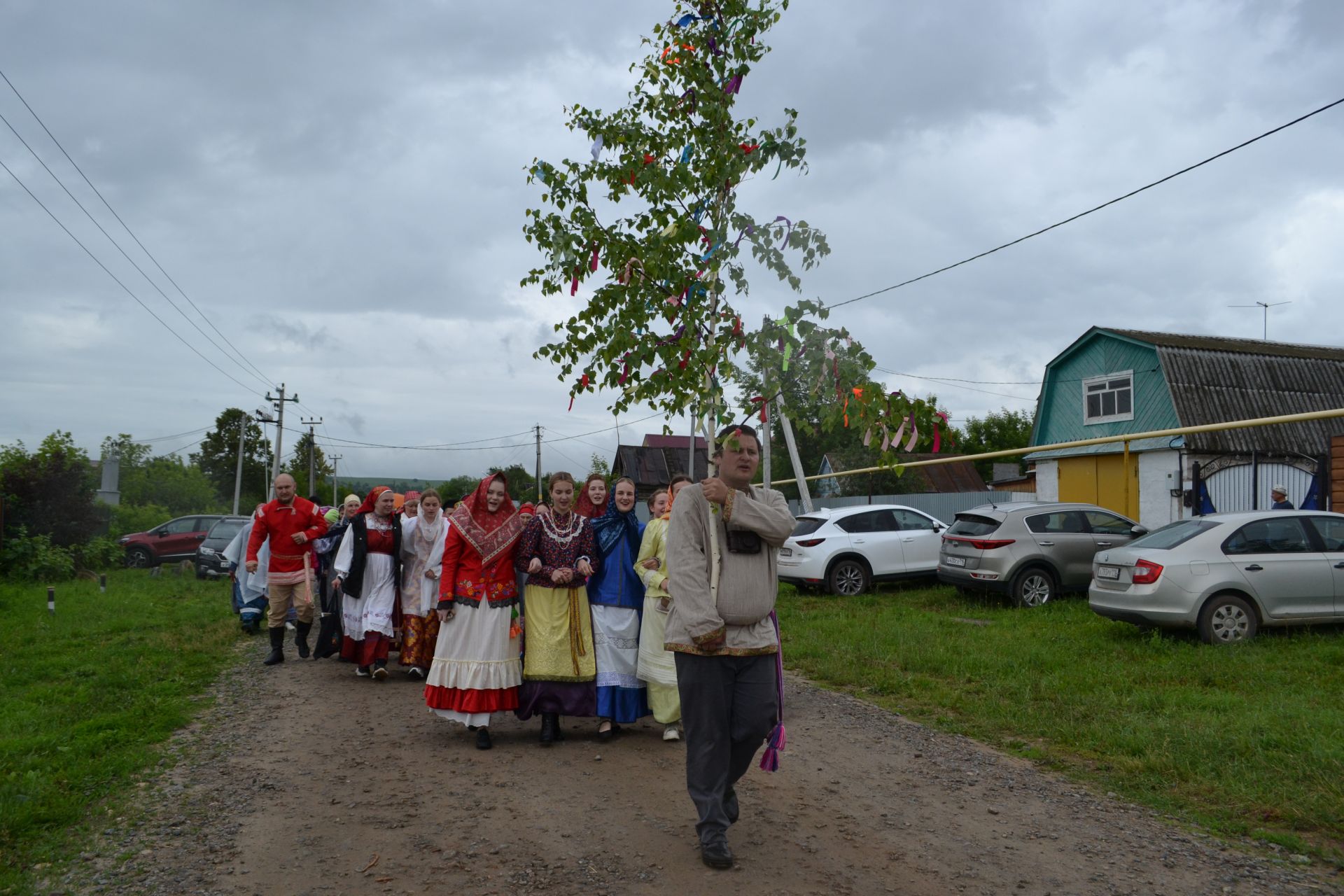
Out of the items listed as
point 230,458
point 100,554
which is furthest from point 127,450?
point 100,554

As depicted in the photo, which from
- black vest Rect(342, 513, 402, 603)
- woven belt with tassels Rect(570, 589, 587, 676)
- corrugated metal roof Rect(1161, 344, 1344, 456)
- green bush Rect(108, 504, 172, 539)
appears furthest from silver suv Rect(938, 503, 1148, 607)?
green bush Rect(108, 504, 172, 539)

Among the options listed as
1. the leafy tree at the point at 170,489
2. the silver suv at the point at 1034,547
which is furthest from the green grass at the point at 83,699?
the leafy tree at the point at 170,489

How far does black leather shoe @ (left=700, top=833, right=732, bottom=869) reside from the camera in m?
4.41

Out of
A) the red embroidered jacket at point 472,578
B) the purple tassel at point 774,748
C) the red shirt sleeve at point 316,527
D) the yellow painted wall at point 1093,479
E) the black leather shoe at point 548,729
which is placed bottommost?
the black leather shoe at point 548,729

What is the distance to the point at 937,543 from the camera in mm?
16531

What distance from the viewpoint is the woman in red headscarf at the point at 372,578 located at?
9.88 metres

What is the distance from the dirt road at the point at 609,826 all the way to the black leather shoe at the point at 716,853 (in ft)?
0.24

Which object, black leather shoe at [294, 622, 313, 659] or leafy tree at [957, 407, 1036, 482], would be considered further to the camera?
leafy tree at [957, 407, 1036, 482]

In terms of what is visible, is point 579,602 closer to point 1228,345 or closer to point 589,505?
point 589,505

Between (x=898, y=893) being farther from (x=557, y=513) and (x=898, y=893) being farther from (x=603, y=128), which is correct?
(x=603, y=128)

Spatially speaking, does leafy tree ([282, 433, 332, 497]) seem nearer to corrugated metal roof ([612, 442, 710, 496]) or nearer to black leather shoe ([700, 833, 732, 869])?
corrugated metal roof ([612, 442, 710, 496])

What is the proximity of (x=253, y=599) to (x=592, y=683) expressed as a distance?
780 centimetres

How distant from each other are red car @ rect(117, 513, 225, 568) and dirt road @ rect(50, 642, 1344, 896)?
20136mm

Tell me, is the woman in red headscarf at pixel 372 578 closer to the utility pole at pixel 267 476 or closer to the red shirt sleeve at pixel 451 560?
the red shirt sleeve at pixel 451 560
